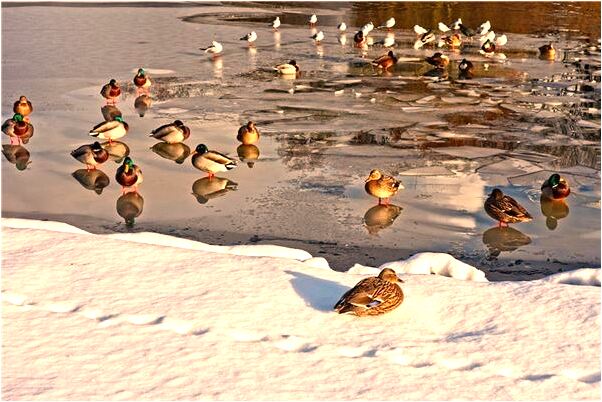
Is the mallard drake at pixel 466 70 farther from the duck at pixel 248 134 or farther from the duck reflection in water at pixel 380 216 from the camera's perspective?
the duck reflection in water at pixel 380 216

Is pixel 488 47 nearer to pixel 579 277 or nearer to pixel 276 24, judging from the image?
pixel 276 24

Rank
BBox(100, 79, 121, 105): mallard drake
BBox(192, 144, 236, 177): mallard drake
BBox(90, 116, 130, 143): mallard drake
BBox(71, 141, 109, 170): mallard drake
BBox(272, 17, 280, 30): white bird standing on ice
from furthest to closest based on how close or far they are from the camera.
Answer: BBox(272, 17, 280, 30): white bird standing on ice < BBox(100, 79, 121, 105): mallard drake < BBox(90, 116, 130, 143): mallard drake < BBox(71, 141, 109, 170): mallard drake < BBox(192, 144, 236, 177): mallard drake

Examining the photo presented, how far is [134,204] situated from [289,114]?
20.7 ft

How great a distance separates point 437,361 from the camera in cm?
732

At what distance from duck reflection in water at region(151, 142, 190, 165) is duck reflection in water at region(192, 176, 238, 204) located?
1291 millimetres

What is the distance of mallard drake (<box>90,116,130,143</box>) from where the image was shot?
15.6 m

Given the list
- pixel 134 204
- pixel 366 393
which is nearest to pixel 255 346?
pixel 366 393

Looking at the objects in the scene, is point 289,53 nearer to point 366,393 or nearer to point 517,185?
point 517,185

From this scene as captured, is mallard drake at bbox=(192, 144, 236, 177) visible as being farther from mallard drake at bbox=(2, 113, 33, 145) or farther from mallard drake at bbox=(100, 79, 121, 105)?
mallard drake at bbox=(100, 79, 121, 105)

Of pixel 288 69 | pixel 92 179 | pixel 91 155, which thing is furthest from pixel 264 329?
pixel 288 69

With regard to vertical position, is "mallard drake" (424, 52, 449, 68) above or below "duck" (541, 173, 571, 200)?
above

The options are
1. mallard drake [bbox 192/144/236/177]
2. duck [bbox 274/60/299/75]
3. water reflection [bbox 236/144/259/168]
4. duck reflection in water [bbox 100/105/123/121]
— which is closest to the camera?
mallard drake [bbox 192/144/236/177]

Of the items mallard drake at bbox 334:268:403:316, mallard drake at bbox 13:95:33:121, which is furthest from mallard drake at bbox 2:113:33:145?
mallard drake at bbox 334:268:403:316

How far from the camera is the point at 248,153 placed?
49.8ft
